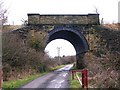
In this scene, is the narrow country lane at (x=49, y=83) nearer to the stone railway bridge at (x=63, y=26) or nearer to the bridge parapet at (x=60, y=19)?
the stone railway bridge at (x=63, y=26)

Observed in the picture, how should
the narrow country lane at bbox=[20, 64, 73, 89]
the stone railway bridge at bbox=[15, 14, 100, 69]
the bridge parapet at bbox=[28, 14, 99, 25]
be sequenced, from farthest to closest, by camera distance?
the bridge parapet at bbox=[28, 14, 99, 25] < the stone railway bridge at bbox=[15, 14, 100, 69] < the narrow country lane at bbox=[20, 64, 73, 89]

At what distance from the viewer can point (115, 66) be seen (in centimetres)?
1280

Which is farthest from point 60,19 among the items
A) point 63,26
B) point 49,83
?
point 49,83

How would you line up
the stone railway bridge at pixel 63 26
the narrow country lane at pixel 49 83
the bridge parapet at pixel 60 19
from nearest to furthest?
the narrow country lane at pixel 49 83 → the stone railway bridge at pixel 63 26 → the bridge parapet at pixel 60 19

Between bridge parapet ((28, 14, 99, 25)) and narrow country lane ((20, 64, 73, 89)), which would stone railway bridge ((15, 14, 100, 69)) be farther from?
narrow country lane ((20, 64, 73, 89))

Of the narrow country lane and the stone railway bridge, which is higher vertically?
the stone railway bridge

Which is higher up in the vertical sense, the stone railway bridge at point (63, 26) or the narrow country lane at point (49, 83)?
the stone railway bridge at point (63, 26)

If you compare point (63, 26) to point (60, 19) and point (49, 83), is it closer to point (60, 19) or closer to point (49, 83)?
point (60, 19)

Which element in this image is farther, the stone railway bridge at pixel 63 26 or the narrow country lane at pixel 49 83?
the stone railway bridge at pixel 63 26

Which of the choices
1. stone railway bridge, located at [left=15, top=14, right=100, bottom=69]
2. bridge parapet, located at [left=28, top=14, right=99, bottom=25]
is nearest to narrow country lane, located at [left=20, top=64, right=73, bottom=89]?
stone railway bridge, located at [left=15, top=14, right=100, bottom=69]

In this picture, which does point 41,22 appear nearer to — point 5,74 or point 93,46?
point 93,46

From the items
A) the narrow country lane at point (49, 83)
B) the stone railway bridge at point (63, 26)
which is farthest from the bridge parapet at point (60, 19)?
the narrow country lane at point (49, 83)

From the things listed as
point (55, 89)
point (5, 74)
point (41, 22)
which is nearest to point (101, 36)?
point (41, 22)

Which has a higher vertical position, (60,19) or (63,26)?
(60,19)
